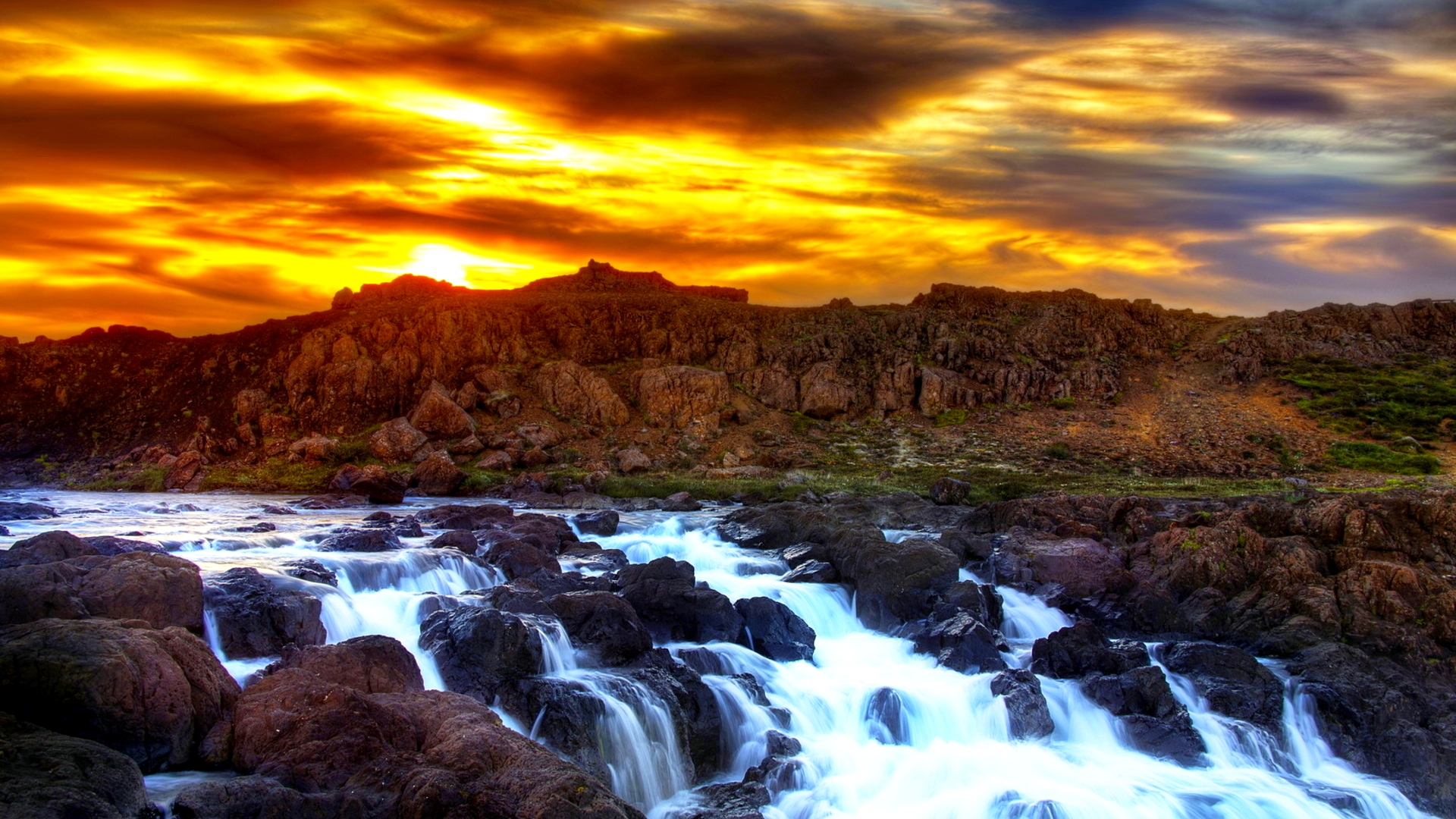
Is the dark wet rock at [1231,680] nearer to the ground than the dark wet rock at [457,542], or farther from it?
nearer to the ground

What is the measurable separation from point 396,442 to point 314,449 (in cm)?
552

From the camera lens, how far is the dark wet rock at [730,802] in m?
13.6

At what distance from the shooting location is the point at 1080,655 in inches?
761

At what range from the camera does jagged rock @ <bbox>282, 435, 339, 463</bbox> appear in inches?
2267

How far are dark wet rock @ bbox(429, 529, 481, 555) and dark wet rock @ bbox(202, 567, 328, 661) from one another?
855 centimetres

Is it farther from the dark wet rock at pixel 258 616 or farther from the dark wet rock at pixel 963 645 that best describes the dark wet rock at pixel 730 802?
the dark wet rock at pixel 258 616

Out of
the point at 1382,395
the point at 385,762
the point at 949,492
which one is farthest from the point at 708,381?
the point at 385,762

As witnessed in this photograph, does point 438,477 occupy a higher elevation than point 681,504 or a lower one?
higher

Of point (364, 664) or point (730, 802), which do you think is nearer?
point (364, 664)

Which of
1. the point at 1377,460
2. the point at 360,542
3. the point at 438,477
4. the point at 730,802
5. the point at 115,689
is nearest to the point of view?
the point at 115,689

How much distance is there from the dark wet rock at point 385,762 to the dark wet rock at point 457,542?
14458mm

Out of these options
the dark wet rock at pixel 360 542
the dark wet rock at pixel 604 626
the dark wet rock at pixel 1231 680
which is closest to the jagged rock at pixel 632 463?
the dark wet rock at pixel 360 542

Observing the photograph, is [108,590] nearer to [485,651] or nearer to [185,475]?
[485,651]

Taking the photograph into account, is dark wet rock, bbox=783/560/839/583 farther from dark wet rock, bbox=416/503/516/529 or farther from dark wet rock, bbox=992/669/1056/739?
dark wet rock, bbox=416/503/516/529
